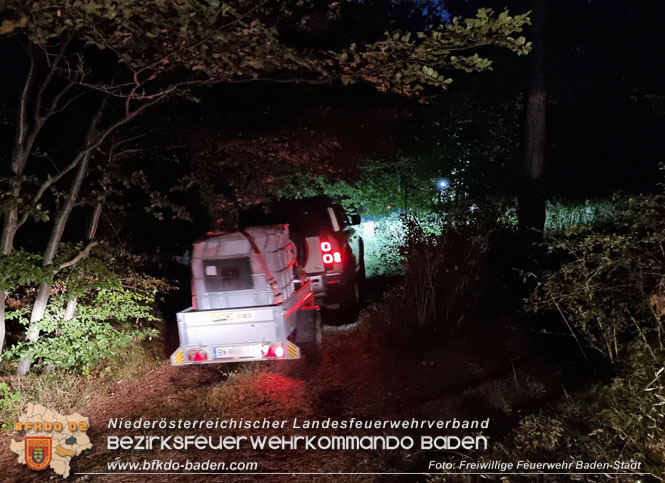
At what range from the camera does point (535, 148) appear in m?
10.1

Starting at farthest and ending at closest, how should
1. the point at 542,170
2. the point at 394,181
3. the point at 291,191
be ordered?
the point at 394,181 → the point at 291,191 → the point at 542,170

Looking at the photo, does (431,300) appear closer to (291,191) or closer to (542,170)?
(542,170)

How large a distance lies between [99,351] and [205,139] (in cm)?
324

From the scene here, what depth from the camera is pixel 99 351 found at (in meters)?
6.09

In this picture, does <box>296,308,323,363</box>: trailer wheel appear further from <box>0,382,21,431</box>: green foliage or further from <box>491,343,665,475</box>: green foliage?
<box>0,382,21,431</box>: green foliage

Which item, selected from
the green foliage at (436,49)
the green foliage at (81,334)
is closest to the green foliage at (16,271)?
the green foliage at (81,334)

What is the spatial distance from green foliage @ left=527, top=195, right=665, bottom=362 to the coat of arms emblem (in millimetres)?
5210

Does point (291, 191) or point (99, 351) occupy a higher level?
point (291, 191)

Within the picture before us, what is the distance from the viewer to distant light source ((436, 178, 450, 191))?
14.3 metres

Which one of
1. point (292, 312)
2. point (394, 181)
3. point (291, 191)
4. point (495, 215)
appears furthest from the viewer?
point (394, 181)

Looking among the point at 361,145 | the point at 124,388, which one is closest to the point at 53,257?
the point at 124,388

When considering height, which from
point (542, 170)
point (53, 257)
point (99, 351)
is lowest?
point (99, 351)

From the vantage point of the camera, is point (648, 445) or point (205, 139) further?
point (205, 139)

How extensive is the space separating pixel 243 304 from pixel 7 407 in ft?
9.24
